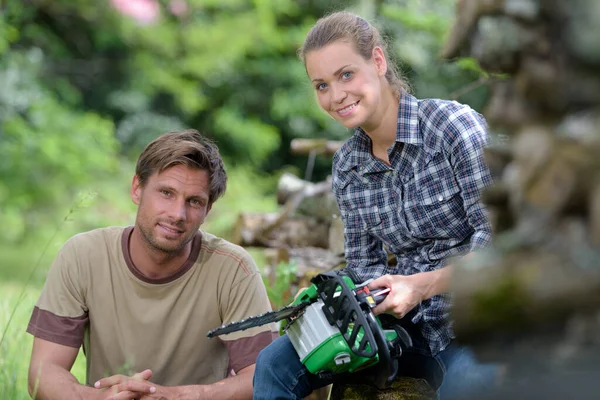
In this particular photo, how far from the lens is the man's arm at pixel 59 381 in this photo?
2.52m

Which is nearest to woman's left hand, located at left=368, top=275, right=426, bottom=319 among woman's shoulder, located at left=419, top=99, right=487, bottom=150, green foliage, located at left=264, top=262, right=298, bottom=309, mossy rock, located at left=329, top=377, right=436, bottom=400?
mossy rock, located at left=329, top=377, right=436, bottom=400

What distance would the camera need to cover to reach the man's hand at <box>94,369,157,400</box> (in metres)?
2.51

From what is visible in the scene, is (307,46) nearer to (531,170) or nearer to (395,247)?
(395,247)

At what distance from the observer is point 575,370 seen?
107 centimetres

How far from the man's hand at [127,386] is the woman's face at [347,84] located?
1.01m

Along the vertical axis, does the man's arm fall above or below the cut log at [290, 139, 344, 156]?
below

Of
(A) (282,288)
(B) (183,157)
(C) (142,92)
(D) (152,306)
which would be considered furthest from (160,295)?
(C) (142,92)

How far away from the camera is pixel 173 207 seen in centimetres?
269

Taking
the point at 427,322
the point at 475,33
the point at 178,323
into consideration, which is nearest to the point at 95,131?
the point at 178,323

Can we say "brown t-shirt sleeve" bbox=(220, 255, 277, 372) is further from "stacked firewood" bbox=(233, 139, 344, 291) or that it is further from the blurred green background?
the blurred green background

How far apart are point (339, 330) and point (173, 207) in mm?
875

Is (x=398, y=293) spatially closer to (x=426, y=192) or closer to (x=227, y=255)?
(x=426, y=192)

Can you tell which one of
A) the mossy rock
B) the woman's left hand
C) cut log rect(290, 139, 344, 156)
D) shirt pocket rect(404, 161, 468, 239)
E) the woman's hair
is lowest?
the mossy rock

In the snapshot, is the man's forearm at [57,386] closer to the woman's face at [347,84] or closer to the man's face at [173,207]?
the man's face at [173,207]
